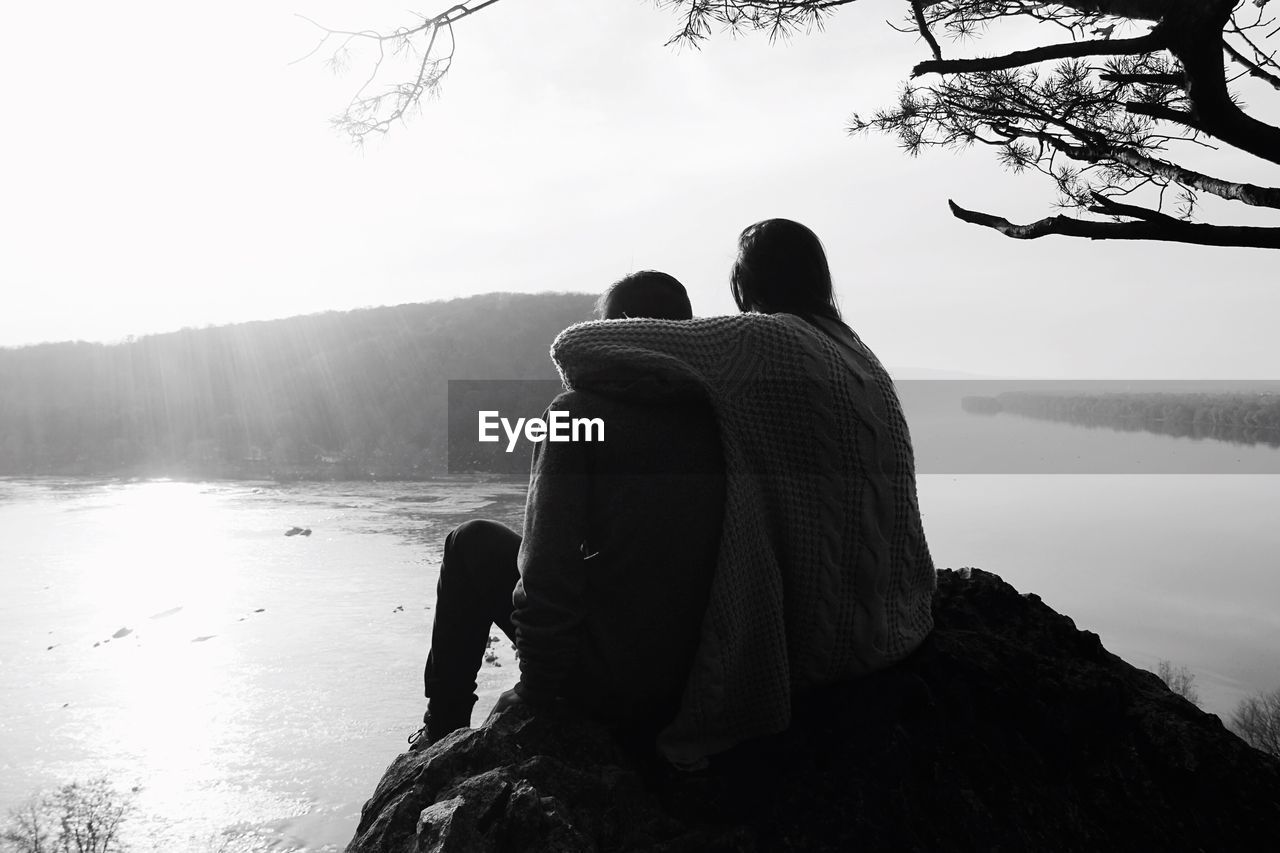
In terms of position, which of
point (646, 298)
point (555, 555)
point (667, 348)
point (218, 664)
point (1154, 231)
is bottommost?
point (218, 664)

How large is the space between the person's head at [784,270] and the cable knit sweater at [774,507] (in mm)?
107

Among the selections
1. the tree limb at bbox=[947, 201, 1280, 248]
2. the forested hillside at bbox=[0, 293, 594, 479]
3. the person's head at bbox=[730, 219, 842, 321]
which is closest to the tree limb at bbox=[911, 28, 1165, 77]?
the tree limb at bbox=[947, 201, 1280, 248]

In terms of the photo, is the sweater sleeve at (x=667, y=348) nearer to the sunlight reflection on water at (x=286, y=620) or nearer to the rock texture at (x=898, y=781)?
the rock texture at (x=898, y=781)

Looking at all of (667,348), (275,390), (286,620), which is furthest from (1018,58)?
(275,390)

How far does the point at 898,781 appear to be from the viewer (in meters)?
1.39

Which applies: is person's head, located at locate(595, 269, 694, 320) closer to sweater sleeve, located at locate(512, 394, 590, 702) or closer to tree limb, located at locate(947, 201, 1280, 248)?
sweater sleeve, located at locate(512, 394, 590, 702)

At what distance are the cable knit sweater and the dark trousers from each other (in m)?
0.48

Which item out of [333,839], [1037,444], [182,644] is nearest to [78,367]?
[182,644]

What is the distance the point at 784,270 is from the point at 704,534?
49cm

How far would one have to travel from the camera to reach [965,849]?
1.36 m

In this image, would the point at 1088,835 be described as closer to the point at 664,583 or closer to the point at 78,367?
the point at 664,583

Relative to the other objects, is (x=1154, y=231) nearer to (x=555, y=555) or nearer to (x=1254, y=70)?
(x=1254, y=70)

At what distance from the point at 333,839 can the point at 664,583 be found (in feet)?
9.95

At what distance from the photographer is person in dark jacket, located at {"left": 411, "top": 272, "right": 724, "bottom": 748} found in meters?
1.27
